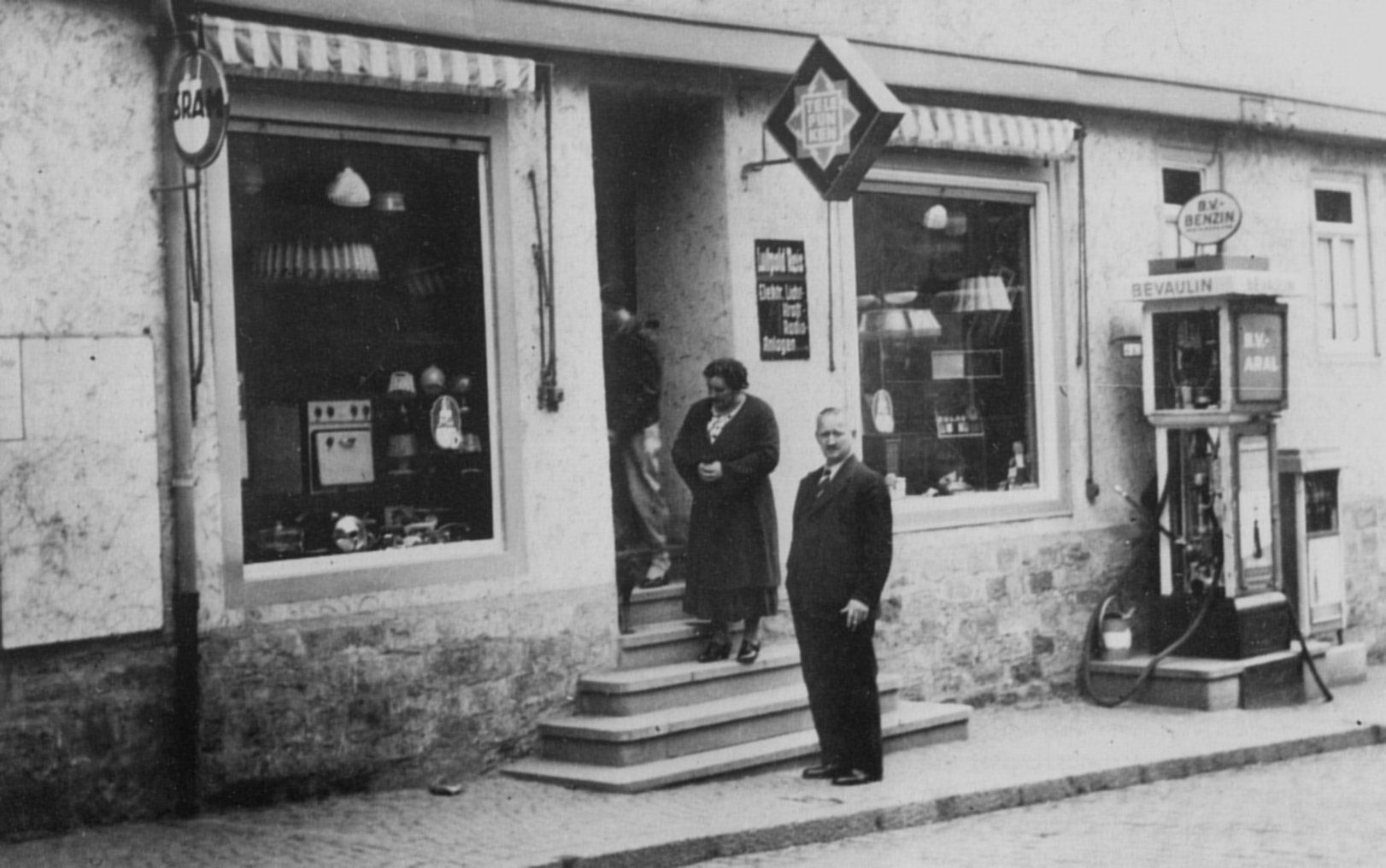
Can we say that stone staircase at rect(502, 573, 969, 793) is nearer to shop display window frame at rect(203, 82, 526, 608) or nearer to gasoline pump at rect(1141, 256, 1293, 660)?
shop display window frame at rect(203, 82, 526, 608)

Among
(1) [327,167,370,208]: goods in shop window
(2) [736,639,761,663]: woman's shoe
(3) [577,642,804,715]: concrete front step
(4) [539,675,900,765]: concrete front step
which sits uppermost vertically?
(1) [327,167,370,208]: goods in shop window

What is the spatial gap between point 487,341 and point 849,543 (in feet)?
7.53

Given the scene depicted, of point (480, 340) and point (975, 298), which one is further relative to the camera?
point (975, 298)

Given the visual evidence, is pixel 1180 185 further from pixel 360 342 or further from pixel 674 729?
pixel 360 342

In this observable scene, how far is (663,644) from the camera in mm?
10555

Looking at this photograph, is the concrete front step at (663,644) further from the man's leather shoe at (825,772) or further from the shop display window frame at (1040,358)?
the shop display window frame at (1040,358)

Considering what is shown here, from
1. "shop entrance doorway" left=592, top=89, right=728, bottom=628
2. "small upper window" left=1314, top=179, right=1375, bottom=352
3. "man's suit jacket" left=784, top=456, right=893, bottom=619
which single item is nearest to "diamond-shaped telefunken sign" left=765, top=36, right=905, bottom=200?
"shop entrance doorway" left=592, top=89, right=728, bottom=628

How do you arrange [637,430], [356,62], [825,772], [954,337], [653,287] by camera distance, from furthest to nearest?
[954,337], [653,287], [637,430], [825,772], [356,62]

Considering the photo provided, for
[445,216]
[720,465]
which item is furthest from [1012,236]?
[445,216]

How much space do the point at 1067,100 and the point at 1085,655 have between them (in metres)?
3.85

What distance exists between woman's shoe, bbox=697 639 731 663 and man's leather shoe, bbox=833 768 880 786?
1.29 m

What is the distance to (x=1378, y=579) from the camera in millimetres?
15508

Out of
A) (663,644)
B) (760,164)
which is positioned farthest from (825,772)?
(760,164)

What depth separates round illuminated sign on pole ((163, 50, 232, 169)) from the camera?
8133 millimetres
